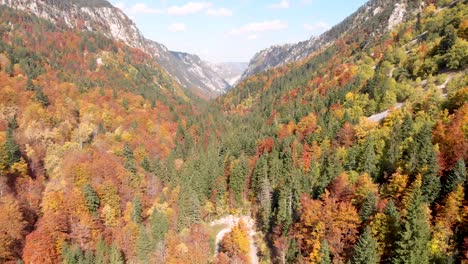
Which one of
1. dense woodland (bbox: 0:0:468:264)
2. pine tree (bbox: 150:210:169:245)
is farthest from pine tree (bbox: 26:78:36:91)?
pine tree (bbox: 150:210:169:245)

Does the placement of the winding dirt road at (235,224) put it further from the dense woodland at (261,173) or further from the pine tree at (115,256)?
the pine tree at (115,256)

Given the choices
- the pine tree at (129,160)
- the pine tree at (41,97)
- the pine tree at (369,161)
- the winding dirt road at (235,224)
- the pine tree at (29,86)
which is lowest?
the winding dirt road at (235,224)

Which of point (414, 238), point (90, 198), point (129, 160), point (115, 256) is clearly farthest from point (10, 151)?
point (414, 238)

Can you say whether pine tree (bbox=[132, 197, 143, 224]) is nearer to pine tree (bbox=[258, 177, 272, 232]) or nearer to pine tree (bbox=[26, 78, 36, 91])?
pine tree (bbox=[258, 177, 272, 232])

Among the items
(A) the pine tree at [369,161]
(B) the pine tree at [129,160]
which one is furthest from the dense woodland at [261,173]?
(B) the pine tree at [129,160]

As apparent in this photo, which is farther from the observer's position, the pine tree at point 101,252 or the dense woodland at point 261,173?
the pine tree at point 101,252

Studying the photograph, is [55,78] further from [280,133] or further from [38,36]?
[280,133]

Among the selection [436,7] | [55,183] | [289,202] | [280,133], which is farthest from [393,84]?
[55,183]

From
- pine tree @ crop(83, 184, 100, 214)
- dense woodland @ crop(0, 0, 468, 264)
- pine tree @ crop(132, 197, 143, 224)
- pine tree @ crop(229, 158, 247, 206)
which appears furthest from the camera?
pine tree @ crop(229, 158, 247, 206)
